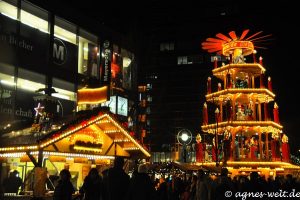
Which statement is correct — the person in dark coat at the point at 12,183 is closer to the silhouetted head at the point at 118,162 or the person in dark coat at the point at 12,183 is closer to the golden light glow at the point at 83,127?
the golden light glow at the point at 83,127

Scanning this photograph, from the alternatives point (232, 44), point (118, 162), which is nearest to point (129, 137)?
point (118, 162)

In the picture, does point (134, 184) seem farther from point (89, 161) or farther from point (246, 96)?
point (246, 96)

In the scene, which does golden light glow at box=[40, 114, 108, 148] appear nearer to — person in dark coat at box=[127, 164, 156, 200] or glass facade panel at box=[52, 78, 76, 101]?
person in dark coat at box=[127, 164, 156, 200]

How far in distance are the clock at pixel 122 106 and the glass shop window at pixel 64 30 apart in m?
8.90

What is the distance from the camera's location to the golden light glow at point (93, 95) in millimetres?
20016

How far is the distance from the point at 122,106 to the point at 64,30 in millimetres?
11087

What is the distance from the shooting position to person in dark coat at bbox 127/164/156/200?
7.71 metres

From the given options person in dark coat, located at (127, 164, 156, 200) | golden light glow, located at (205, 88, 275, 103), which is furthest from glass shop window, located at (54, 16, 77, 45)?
person in dark coat, located at (127, 164, 156, 200)

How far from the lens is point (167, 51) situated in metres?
99.8

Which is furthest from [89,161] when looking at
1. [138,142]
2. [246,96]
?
[246,96]

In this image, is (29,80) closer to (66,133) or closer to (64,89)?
(64,89)

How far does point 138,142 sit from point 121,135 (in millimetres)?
1348

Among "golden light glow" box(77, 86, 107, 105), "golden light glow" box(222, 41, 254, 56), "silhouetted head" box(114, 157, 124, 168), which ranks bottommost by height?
"silhouetted head" box(114, 157, 124, 168)

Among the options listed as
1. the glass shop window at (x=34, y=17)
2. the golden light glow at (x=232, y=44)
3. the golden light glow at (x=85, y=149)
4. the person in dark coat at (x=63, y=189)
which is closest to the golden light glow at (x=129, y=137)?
the golden light glow at (x=85, y=149)
